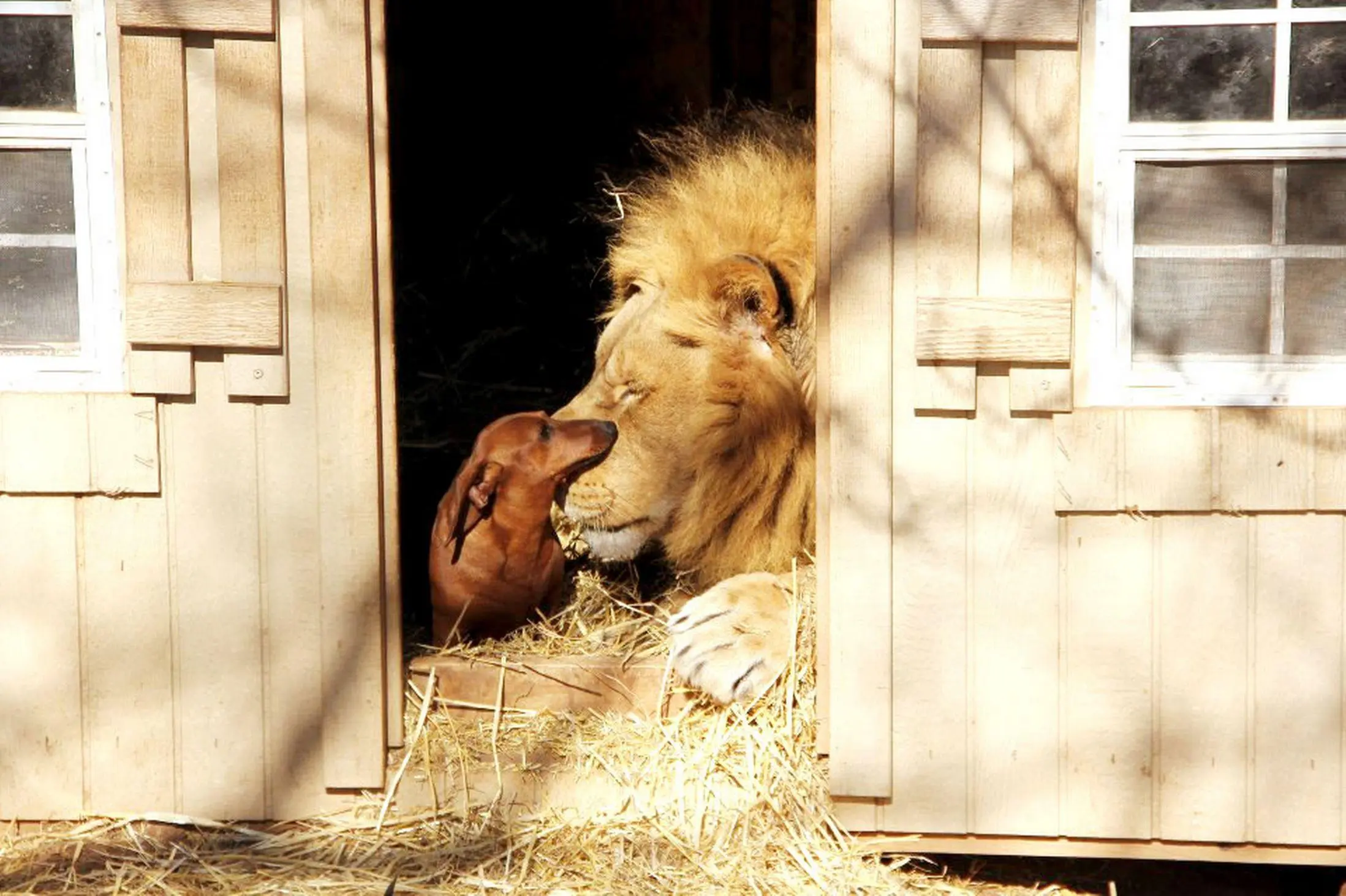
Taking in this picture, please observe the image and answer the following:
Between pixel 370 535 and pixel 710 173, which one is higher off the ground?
pixel 710 173

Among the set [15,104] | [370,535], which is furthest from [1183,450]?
[15,104]

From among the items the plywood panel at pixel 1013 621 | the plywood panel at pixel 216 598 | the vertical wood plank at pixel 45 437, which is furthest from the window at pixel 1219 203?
the vertical wood plank at pixel 45 437

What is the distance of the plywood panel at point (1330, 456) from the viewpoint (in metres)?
3.26

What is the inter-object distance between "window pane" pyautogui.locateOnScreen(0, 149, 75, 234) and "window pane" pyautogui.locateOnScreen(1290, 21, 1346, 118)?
8.83ft

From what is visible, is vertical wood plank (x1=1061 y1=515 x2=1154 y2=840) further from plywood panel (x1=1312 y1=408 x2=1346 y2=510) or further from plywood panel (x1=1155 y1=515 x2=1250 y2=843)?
plywood panel (x1=1312 y1=408 x2=1346 y2=510)

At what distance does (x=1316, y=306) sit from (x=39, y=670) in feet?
Result: 9.78

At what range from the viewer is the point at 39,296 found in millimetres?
3479

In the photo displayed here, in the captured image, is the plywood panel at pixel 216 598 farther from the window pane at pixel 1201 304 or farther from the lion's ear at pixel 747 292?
the window pane at pixel 1201 304

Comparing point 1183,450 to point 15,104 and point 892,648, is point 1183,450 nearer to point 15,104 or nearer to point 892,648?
point 892,648

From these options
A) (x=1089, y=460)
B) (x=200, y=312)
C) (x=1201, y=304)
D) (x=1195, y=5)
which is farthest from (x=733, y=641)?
(x=1195, y=5)

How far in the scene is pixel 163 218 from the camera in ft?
11.2

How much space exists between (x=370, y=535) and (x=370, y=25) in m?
1.14

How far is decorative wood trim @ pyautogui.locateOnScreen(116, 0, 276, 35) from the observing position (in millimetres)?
3320

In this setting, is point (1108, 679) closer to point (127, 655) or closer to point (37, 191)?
point (127, 655)
